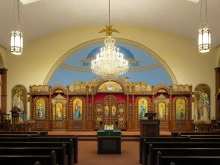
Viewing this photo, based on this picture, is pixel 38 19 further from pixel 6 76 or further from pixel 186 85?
pixel 186 85

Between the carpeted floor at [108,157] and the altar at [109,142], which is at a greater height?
the altar at [109,142]

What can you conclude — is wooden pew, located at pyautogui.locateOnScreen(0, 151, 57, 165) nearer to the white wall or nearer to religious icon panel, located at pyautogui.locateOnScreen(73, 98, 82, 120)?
religious icon panel, located at pyautogui.locateOnScreen(73, 98, 82, 120)

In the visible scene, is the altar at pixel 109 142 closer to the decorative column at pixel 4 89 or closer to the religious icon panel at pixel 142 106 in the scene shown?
the religious icon panel at pixel 142 106

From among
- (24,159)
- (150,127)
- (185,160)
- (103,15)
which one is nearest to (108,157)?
(150,127)

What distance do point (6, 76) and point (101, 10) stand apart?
6.33 meters

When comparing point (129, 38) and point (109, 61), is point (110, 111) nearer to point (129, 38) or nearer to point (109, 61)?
point (109, 61)

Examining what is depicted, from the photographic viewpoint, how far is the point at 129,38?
52.3 feet

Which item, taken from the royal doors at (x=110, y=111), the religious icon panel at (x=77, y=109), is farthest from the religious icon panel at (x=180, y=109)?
the religious icon panel at (x=77, y=109)

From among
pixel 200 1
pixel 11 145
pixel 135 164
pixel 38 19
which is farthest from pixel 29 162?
pixel 38 19

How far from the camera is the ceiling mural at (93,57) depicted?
15891 millimetres

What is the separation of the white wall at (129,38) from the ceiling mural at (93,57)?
1.03ft

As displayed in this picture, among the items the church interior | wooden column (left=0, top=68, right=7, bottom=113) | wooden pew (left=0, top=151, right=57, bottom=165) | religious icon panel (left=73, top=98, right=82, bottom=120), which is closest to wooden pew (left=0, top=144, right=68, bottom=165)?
wooden pew (left=0, top=151, right=57, bottom=165)

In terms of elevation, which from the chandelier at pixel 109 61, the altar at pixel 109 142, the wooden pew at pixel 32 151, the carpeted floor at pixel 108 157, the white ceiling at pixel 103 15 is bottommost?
the carpeted floor at pixel 108 157

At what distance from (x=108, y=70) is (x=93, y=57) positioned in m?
4.66
